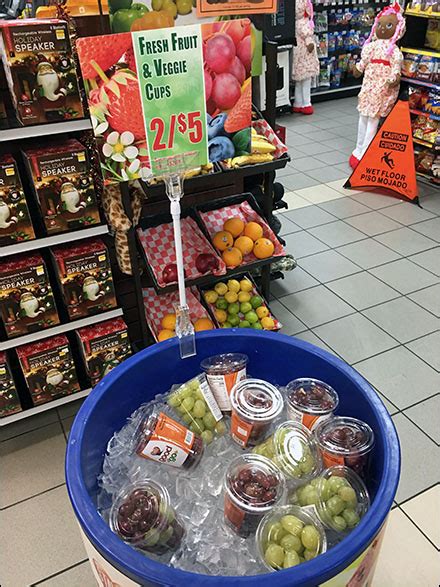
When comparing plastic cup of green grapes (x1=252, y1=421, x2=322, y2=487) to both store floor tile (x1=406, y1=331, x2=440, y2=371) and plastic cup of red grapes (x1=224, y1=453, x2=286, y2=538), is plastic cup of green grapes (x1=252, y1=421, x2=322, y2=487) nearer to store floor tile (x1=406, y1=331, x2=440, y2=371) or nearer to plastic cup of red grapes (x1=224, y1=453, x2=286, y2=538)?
plastic cup of red grapes (x1=224, y1=453, x2=286, y2=538)

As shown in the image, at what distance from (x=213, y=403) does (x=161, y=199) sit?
5.01ft

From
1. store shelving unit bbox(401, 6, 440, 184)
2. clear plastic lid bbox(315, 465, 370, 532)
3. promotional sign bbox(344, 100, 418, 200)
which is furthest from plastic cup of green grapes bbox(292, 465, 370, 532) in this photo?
store shelving unit bbox(401, 6, 440, 184)

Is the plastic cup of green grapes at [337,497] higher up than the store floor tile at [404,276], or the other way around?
the plastic cup of green grapes at [337,497]

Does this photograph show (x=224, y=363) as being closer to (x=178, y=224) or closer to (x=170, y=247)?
(x=178, y=224)

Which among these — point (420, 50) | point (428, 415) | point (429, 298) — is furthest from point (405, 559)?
point (420, 50)

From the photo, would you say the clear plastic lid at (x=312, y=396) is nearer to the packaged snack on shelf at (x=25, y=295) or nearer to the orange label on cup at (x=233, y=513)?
the orange label on cup at (x=233, y=513)

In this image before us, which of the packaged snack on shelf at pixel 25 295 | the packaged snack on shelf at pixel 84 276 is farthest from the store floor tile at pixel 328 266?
the packaged snack on shelf at pixel 25 295

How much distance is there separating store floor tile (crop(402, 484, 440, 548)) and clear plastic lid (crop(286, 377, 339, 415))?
99cm

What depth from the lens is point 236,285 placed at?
2.92 m

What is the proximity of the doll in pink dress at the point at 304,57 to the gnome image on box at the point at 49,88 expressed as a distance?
590cm

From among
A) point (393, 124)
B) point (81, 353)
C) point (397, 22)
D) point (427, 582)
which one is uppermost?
point (397, 22)

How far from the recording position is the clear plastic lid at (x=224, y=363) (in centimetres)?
163

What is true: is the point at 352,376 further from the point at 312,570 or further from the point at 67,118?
the point at 67,118

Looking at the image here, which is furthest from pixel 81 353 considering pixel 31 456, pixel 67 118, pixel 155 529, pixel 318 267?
pixel 318 267
